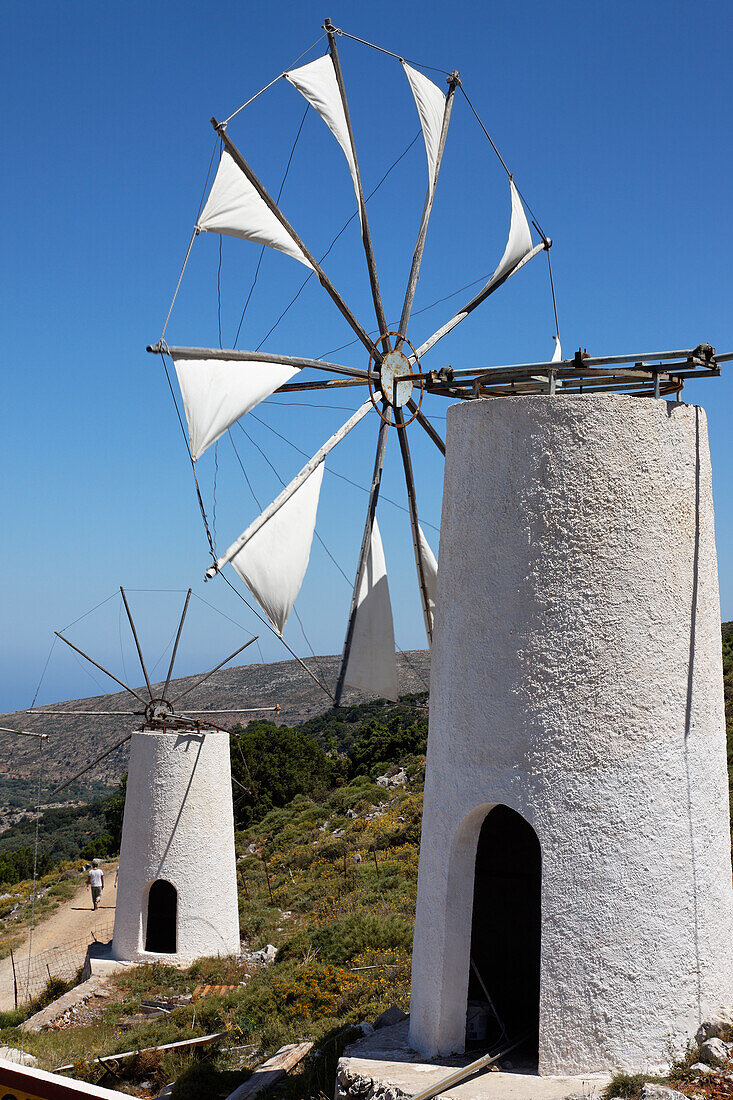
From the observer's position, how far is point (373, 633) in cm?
820

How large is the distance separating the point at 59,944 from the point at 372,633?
14.3 metres

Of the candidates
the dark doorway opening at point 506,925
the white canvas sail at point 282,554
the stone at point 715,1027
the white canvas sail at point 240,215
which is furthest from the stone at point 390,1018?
the white canvas sail at point 240,215

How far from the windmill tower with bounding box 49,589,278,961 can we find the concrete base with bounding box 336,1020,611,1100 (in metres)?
8.89

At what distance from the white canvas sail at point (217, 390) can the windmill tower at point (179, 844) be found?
29.7 feet

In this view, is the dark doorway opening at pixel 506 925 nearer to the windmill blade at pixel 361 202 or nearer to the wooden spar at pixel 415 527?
the wooden spar at pixel 415 527

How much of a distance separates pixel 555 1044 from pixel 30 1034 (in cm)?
885

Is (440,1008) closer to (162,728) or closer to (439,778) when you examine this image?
(439,778)

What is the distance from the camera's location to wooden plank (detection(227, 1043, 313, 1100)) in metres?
8.60

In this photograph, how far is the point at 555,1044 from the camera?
6.21 meters

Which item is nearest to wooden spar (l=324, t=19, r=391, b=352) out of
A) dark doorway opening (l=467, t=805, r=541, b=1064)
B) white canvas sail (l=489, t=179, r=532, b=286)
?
white canvas sail (l=489, t=179, r=532, b=286)

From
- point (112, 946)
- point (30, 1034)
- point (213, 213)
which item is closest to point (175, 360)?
point (213, 213)

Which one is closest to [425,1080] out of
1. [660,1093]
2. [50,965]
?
[660,1093]

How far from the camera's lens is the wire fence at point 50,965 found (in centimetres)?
1655

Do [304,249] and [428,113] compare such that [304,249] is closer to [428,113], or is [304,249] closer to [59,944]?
[428,113]
